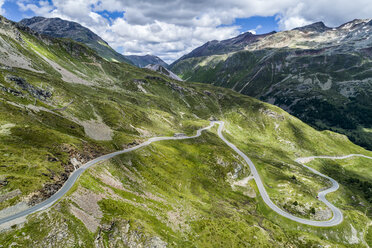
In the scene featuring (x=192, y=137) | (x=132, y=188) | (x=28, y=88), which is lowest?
(x=132, y=188)

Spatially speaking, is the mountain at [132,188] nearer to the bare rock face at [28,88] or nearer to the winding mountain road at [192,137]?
the bare rock face at [28,88]

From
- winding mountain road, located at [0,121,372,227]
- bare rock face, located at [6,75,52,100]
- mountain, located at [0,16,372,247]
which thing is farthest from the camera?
bare rock face, located at [6,75,52,100]

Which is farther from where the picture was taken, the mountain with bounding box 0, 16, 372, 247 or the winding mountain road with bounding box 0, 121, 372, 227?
the mountain with bounding box 0, 16, 372, 247

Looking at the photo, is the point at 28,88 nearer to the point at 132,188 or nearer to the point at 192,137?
the point at 132,188

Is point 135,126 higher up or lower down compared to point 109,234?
higher up

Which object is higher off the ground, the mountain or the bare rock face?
the bare rock face

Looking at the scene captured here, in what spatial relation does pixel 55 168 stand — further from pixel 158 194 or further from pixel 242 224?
pixel 242 224

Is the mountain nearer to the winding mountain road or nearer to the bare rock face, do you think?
the bare rock face

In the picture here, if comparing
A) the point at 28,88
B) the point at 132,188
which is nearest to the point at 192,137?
the point at 132,188

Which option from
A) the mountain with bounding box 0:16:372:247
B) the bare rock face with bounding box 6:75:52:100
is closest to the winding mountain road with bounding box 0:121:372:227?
the mountain with bounding box 0:16:372:247

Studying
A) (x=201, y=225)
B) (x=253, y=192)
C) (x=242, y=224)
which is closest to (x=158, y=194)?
(x=201, y=225)

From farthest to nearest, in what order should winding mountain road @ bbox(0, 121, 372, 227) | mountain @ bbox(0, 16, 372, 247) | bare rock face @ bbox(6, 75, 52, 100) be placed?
bare rock face @ bbox(6, 75, 52, 100)
mountain @ bbox(0, 16, 372, 247)
winding mountain road @ bbox(0, 121, 372, 227)
